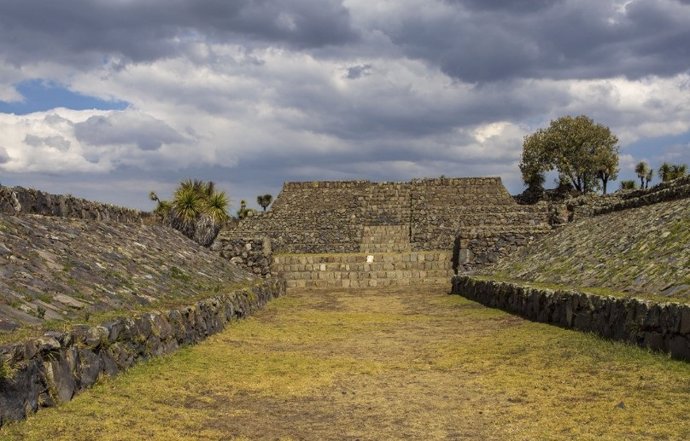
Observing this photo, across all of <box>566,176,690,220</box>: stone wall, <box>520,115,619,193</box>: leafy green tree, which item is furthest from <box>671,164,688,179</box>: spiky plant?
<box>566,176,690,220</box>: stone wall

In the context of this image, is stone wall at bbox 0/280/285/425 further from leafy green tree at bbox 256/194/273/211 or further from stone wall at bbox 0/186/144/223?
leafy green tree at bbox 256/194/273/211

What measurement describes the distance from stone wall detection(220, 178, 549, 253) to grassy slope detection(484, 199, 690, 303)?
46.8 feet

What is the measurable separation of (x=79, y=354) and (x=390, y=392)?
353 centimetres

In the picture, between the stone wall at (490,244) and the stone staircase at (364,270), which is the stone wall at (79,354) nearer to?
the stone staircase at (364,270)

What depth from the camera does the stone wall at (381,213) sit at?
3506 cm

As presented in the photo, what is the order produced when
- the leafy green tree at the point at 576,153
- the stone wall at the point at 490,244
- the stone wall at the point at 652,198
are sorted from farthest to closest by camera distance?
the leafy green tree at the point at 576,153, the stone wall at the point at 490,244, the stone wall at the point at 652,198

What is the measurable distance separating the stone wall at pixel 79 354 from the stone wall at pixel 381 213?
78.5 feet

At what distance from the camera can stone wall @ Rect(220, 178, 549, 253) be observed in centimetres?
3506

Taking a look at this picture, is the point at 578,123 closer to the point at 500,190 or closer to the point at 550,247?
the point at 500,190

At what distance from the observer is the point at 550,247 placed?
66.7 ft

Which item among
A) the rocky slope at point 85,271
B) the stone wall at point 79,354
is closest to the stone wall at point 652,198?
the rocky slope at point 85,271

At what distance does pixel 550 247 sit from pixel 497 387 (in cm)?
1346

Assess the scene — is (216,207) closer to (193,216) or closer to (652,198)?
(193,216)

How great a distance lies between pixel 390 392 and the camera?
25.4 feet
